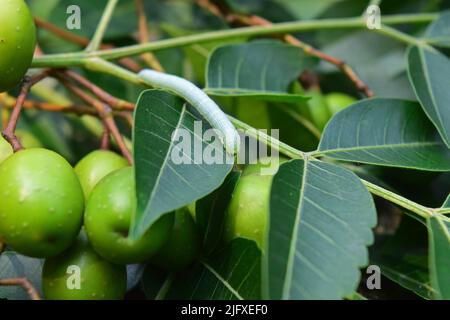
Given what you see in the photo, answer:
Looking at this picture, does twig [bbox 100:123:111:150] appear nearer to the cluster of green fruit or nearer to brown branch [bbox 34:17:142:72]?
the cluster of green fruit

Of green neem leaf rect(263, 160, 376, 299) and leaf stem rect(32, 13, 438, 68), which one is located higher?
leaf stem rect(32, 13, 438, 68)

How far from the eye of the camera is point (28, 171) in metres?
0.72

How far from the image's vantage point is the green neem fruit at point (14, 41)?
0.78 m

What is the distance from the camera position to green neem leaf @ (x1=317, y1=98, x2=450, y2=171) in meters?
0.88

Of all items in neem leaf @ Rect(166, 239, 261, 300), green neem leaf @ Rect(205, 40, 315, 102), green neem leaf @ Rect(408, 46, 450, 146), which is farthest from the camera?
green neem leaf @ Rect(205, 40, 315, 102)

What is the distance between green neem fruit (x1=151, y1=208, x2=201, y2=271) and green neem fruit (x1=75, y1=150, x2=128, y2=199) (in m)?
0.12

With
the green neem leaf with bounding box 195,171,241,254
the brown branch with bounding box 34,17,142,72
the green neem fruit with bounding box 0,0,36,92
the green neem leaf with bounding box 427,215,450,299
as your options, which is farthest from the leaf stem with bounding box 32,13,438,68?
the green neem leaf with bounding box 427,215,450,299

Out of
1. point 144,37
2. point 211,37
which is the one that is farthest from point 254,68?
point 144,37

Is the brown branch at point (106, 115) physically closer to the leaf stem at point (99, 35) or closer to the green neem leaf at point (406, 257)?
the leaf stem at point (99, 35)

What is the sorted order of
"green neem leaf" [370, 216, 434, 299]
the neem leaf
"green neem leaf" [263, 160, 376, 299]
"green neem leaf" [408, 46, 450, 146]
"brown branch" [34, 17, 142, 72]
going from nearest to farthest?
"green neem leaf" [263, 160, 376, 299]
the neem leaf
"green neem leaf" [370, 216, 434, 299]
"green neem leaf" [408, 46, 450, 146]
"brown branch" [34, 17, 142, 72]

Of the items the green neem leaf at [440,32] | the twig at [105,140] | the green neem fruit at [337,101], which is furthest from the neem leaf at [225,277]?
the green neem leaf at [440,32]
